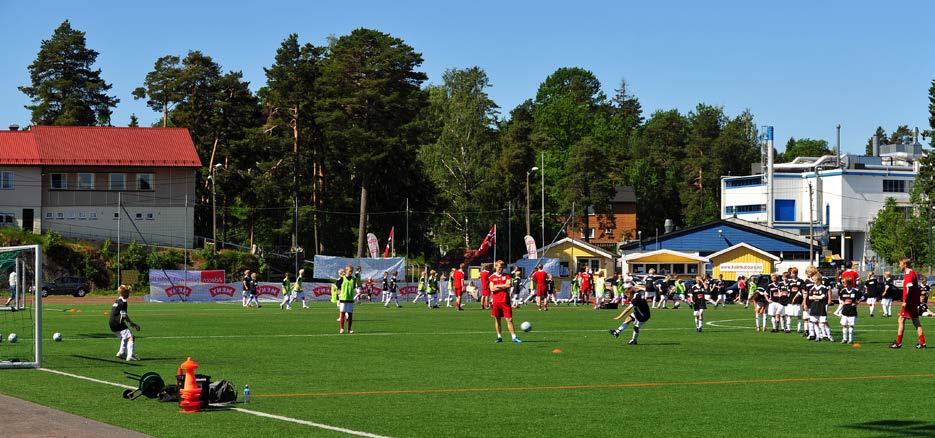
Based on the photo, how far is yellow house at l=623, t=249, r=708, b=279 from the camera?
8475 cm

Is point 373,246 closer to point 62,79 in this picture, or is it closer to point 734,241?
point 734,241

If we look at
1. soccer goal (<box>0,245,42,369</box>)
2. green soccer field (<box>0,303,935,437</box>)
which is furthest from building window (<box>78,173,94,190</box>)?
green soccer field (<box>0,303,935,437</box>)

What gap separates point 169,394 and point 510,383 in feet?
18.2

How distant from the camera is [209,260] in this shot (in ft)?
261

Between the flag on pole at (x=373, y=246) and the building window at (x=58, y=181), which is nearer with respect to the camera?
the flag on pole at (x=373, y=246)

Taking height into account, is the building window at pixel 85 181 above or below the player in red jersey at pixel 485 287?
above

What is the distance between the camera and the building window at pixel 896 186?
12225cm

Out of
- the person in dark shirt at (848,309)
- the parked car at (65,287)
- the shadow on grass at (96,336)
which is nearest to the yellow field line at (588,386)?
the person in dark shirt at (848,309)

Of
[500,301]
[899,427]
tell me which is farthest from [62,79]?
[899,427]

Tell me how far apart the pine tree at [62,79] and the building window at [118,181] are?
26.1 metres

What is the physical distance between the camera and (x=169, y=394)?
53.0 feet

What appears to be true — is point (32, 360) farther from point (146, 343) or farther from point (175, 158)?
point (175, 158)

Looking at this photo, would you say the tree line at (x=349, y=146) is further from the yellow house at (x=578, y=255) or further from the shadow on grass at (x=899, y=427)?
the shadow on grass at (x=899, y=427)

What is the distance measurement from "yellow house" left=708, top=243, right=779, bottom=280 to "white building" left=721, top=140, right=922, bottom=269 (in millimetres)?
29125
